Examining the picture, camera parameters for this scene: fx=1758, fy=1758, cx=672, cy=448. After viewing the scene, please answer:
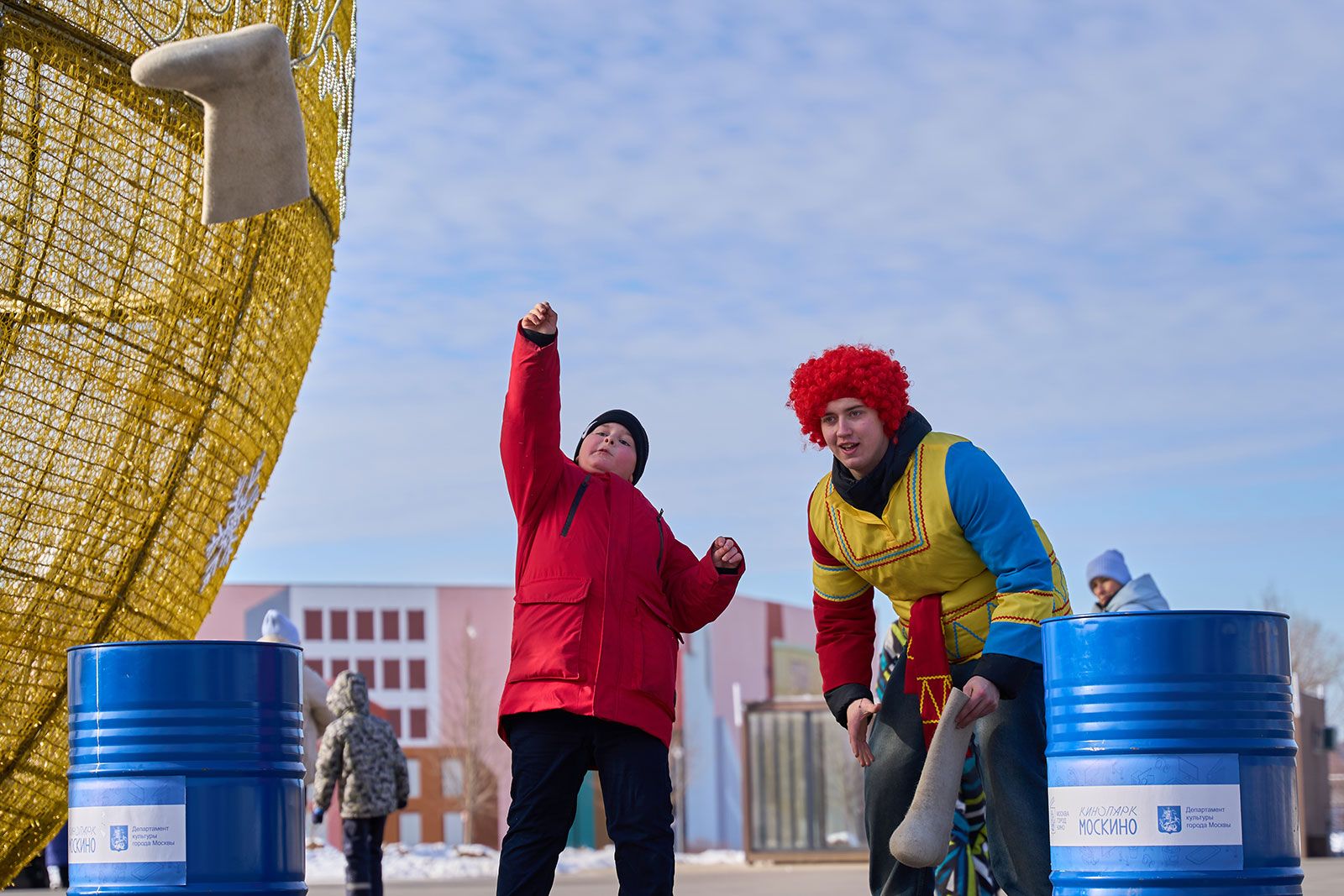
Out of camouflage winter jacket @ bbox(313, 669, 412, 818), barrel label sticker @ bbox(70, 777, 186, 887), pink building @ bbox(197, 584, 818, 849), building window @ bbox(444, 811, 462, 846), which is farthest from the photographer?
building window @ bbox(444, 811, 462, 846)

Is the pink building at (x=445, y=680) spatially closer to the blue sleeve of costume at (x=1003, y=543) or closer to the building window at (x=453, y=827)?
the building window at (x=453, y=827)

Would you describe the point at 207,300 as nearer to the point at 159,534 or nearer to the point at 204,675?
the point at 159,534

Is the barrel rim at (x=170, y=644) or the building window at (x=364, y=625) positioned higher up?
the building window at (x=364, y=625)

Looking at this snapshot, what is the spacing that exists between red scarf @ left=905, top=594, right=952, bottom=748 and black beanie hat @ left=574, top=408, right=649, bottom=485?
0.92 metres

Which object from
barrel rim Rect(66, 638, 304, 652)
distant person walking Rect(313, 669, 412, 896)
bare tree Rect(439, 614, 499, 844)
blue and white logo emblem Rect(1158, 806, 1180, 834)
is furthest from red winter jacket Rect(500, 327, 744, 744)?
bare tree Rect(439, 614, 499, 844)

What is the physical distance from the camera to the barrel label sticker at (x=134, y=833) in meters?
3.71

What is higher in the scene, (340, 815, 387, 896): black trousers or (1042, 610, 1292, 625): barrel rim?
(1042, 610, 1292, 625): barrel rim

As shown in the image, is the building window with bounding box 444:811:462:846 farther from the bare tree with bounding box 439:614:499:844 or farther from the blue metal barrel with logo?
the blue metal barrel with logo

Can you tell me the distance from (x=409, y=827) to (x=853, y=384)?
33041 mm

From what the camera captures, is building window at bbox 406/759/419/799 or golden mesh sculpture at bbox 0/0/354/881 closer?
golden mesh sculpture at bbox 0/0/354/881

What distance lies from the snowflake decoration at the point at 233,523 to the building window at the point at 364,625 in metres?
31.4

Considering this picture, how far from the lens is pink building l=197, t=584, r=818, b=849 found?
3572 cm

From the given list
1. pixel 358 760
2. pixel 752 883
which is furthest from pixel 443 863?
pixel 358 760

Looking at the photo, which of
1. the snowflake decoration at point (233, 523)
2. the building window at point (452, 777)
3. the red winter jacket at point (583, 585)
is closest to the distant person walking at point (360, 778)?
the snowflake decoration at point (233, 523)
